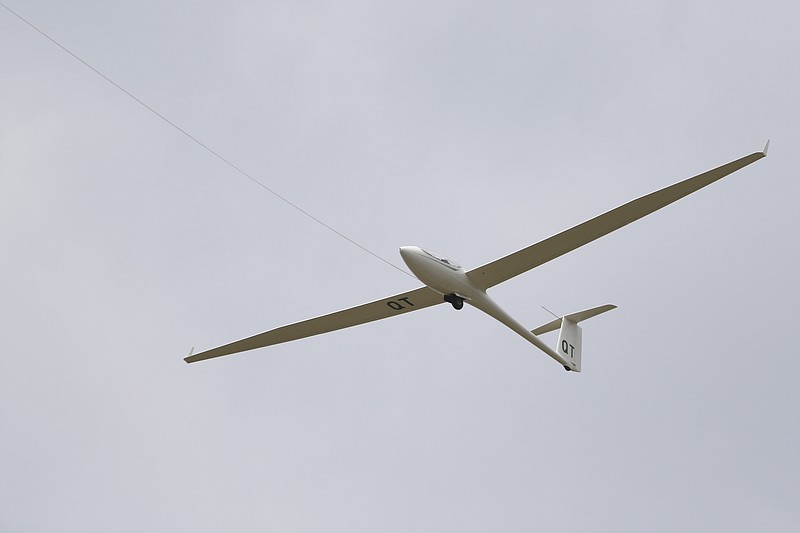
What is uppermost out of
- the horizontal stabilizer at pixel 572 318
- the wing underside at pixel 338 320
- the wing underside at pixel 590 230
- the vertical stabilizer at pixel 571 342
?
the horizontal stabilizer at pixel 572 318

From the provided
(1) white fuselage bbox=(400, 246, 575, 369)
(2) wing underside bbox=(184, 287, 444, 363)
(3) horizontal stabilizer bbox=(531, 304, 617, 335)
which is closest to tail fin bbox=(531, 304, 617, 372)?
(3) horizontal stabilizer bbox=(531, 304, 617, 335)


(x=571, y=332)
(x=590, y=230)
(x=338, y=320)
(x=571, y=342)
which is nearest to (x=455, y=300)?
(x=338, y=320)

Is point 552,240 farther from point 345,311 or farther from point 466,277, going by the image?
point 345,311

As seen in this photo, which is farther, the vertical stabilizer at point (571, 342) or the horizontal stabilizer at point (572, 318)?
the horizontal stabilizer at point (572, 318)

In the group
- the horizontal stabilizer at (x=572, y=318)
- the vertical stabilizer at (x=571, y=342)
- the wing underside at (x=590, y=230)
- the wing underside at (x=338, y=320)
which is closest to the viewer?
the wing underside at (x=590, y=230)

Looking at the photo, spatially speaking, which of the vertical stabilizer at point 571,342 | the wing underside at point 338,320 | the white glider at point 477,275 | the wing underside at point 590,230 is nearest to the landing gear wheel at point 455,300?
the white glider at point 477,275

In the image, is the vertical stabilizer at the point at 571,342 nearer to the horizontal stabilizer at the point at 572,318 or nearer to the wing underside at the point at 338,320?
the horizontal stabilizer at the point at 572,318

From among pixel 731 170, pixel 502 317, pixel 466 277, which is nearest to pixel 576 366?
pixel 502 317
